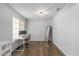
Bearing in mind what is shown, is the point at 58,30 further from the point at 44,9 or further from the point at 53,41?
the point at 44,9

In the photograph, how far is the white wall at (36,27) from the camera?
9.75 ft

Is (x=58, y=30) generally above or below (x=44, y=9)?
below

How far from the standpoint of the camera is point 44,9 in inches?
111

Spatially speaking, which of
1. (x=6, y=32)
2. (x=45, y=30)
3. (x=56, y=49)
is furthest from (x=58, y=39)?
(x=6, y=32)

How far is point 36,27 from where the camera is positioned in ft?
9.81

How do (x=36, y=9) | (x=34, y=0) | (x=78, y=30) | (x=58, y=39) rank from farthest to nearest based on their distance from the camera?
(x=58, y=39) < (x=36, y=9) < (x=78, y=30) < (x=34, y=0)

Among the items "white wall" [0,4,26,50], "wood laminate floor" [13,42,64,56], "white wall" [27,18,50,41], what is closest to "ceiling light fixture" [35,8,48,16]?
"white wall" [27,18,50,41]

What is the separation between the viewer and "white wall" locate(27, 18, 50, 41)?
2.97 m

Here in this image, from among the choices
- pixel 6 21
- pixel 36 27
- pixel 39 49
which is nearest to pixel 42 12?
pixel 36 27

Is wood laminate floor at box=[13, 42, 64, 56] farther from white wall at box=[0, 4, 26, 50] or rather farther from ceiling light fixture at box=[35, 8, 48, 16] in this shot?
ceiling light fixture at box=[35, 8, 48, 16]

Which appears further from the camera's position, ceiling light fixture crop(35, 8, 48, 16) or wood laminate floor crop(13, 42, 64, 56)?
wood laminate floor crop(13, 42, 64, 56)

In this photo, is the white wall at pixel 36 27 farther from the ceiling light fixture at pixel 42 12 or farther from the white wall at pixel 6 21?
the white wall at pixel 6 21

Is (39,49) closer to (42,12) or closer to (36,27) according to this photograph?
(36,27)

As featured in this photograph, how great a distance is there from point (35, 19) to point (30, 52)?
1.17 meters
